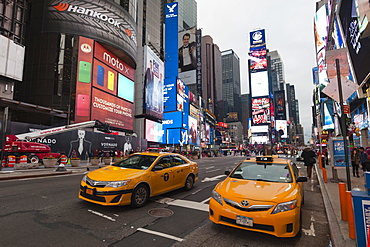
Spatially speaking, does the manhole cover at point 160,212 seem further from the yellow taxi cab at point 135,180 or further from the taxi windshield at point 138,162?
the taxi windshield at point 138,162

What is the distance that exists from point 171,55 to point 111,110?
123 ft

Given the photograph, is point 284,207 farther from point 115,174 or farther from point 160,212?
point 115,174

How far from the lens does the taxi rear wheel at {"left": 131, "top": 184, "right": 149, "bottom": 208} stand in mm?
5740

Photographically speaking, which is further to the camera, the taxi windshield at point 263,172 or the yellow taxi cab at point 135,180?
the yellow taxi cab at point 135,180

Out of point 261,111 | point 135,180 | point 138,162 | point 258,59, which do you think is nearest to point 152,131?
point 138,162

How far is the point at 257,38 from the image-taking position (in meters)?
120

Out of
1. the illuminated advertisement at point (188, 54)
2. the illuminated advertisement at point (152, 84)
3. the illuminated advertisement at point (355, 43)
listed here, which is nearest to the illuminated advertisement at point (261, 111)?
the illuminated advertisement at point (188, 54)

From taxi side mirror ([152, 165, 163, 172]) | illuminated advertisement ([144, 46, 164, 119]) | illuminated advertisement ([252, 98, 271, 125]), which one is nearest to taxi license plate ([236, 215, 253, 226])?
taxi side mirror ([152, 165, 163, 172])

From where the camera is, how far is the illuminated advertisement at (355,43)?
14.5 m

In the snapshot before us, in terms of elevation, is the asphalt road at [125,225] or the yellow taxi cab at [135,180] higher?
the yellow taxi cab at [135,180]

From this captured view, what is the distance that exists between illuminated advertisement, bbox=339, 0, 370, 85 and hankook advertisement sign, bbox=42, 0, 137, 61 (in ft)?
107

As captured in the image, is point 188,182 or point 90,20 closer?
point 188,182

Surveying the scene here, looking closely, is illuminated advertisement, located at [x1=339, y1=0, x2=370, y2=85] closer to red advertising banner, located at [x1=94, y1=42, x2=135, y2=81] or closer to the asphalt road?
the asphalt road

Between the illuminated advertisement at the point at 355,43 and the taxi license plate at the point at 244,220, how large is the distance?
52.1 feet
